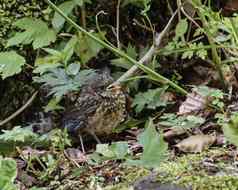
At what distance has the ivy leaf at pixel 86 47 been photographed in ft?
7.46

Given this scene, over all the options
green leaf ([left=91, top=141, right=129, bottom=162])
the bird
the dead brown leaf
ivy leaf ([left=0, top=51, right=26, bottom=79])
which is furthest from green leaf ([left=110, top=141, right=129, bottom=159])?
ivy leaf ([left=0, top=51, right=26, bottom=79])

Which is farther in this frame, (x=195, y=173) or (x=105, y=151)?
(x=105, y=151)

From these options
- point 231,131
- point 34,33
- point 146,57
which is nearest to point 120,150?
point 231,131

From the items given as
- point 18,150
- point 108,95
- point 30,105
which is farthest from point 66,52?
point 30,105

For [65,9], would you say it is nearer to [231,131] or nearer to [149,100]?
[149,100]

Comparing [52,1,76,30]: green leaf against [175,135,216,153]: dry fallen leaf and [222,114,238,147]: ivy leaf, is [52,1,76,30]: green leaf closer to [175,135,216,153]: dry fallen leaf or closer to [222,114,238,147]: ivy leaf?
[175,135,216,153]: dry fallen leaf

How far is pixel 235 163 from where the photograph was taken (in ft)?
5.13

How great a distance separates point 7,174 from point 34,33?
1018mm

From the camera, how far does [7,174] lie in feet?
4.47

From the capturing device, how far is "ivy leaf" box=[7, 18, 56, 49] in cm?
225

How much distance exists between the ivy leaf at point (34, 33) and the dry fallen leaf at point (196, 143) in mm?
723

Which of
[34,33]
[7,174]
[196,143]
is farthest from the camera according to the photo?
[34,33]

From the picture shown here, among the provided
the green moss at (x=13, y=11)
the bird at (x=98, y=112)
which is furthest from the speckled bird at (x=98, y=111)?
the green moss at (x=13, y=11)

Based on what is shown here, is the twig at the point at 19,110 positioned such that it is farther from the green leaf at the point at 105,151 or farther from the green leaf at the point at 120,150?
the green leaf at the point at 120,150
